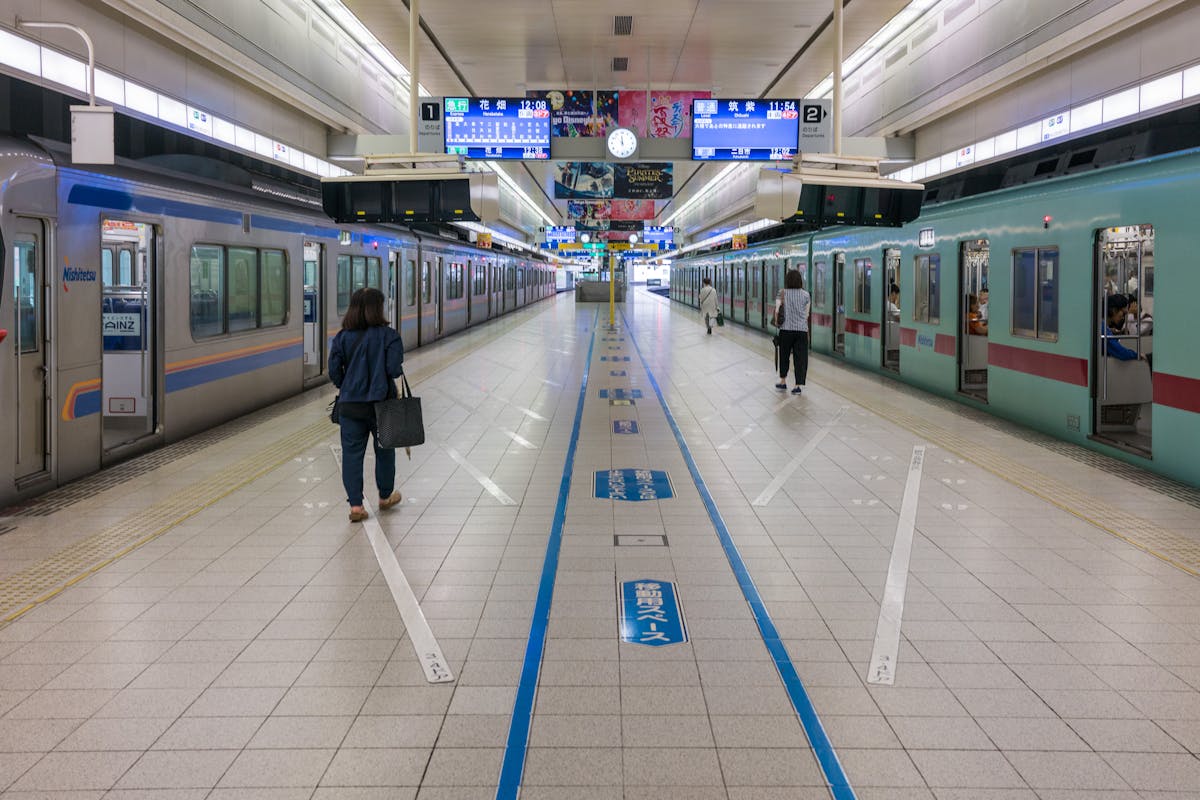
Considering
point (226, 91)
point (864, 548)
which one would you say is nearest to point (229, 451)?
point (226, 91)

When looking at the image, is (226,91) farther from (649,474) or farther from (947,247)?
(947,247)

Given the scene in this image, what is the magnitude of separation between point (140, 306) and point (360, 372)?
12.6 ft

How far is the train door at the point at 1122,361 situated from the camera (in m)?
8.65

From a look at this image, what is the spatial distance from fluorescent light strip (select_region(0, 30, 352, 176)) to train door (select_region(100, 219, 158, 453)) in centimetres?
120

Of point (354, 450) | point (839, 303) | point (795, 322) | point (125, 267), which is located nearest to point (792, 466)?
point (354, 450)

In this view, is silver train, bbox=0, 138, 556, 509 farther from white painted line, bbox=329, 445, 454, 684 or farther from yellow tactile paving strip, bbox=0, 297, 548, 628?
white painted line, bbox=329, 445, 454, 684

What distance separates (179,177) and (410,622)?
6056mm

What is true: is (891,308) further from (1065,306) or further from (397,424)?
(397,424)

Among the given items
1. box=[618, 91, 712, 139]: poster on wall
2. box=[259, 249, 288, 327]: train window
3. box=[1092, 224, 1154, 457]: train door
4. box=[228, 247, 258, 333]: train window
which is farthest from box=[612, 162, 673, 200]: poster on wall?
box=[1092, 224, 1154, 457]: train door

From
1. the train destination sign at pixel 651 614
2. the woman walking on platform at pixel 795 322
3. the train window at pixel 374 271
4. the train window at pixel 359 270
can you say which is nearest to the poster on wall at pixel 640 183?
the train window at pixel 374 271

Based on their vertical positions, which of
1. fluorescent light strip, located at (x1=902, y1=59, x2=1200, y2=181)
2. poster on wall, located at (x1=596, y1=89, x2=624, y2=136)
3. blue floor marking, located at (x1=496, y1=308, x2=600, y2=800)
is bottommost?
blue floor marking, located at (x1=496, y1=308, x2=600, y2=800)

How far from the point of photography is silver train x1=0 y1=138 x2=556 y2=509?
261 inches

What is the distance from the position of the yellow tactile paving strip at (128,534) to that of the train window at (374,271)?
760cm

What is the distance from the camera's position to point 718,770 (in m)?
3.14
